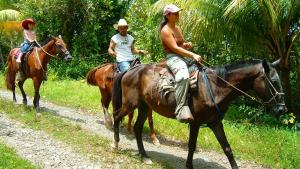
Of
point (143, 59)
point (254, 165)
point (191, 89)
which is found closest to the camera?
point (191, 89)

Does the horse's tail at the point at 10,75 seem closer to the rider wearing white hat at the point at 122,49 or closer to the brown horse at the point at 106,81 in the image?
the brown horse at the point at 106,81

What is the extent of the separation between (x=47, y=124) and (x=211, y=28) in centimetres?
509

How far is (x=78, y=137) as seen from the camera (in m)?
9.06

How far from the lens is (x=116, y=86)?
860cm

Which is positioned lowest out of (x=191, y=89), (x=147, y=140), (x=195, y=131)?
(x=147, y=140)

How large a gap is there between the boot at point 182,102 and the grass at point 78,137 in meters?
1.23

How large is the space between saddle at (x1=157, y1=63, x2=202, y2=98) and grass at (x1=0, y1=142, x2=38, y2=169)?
97.2 inches

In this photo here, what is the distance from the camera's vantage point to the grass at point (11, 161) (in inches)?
263

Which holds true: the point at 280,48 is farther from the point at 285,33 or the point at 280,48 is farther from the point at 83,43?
the point at 83,43

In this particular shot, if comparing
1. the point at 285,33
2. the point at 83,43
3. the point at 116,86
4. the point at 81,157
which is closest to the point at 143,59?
the point at 83,43

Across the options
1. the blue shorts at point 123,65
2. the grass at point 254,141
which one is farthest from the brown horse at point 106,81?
the grass at point 254,141

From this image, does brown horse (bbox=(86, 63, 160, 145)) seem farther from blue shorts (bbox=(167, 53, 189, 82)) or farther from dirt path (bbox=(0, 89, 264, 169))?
blue shorts (bbox=(167, 53, 189, 82))

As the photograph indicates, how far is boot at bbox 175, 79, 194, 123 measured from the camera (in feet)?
22.5

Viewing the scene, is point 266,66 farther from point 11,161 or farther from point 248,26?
point 248,26
